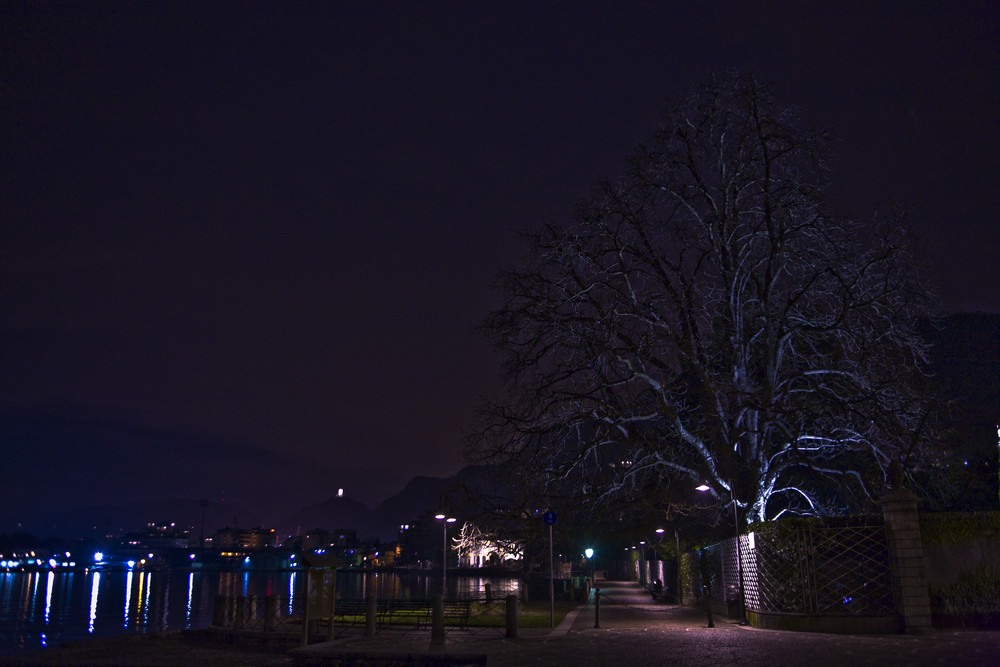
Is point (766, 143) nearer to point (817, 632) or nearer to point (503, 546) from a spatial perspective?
point (817, 632)

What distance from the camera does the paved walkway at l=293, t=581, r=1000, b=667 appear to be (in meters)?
11.3

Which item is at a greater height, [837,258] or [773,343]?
[837,258]

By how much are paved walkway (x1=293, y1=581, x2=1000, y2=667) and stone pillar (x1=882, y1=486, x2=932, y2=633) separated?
1.68 ft

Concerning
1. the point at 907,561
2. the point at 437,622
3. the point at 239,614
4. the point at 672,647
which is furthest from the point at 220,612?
the point at 907,561

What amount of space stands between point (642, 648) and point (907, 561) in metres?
5.72

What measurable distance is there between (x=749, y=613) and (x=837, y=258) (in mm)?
9672

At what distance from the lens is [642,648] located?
13805 mm

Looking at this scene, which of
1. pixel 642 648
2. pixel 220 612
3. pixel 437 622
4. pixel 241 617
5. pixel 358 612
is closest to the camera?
pixel 642 648

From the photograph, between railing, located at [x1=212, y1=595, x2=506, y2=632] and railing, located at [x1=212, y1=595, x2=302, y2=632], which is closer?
railing, located at [x1=212, y1=595, x2=506, y2=632]

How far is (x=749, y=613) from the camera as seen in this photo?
18656 millimetres

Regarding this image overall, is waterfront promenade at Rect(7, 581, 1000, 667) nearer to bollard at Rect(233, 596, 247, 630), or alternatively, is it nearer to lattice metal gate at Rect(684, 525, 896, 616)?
lattice metal gate at Rect(684, 525, 896, 616)

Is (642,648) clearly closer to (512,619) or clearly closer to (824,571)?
(512,619)

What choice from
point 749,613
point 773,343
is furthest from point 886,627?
point 773,343

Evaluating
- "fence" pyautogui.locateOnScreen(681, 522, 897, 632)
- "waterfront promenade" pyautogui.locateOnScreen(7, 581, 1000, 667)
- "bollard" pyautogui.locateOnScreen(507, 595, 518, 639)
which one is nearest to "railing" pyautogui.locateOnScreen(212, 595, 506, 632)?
"waterfront promenade" pyautogui.locateOnScreen(7, 581, 1000, 667)
